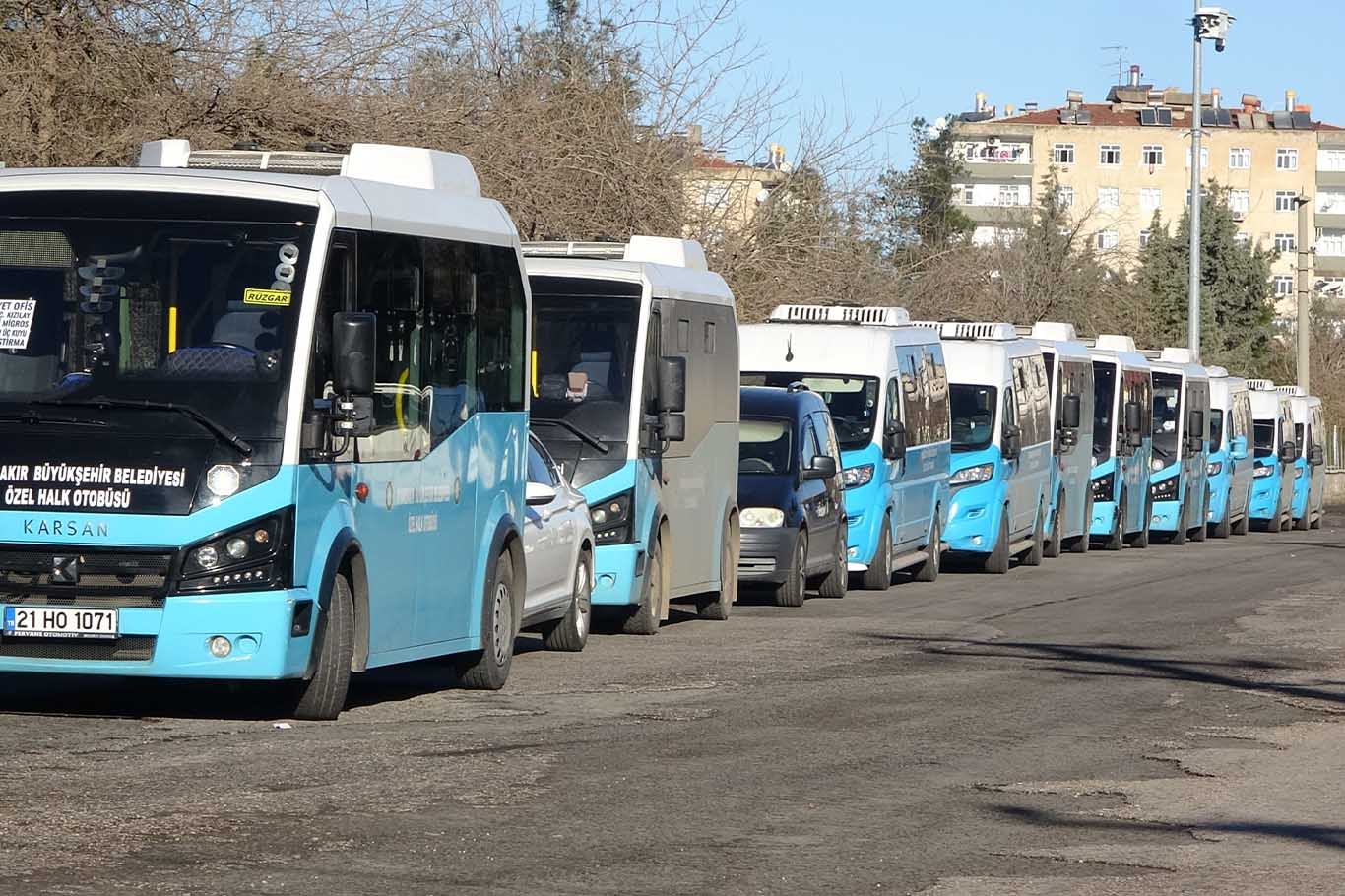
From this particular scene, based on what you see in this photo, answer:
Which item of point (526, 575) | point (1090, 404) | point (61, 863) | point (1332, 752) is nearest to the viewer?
point (61, 863)

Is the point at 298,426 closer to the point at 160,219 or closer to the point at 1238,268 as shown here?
the point at 160,219

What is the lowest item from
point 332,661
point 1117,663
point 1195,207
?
point 1117,663

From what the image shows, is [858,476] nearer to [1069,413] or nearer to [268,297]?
[1069,413]

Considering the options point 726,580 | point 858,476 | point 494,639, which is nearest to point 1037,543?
point 858,476

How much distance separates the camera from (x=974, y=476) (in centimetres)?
2855

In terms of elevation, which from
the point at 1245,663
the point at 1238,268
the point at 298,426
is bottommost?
the point at 1245,663

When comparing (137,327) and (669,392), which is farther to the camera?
(669,392)

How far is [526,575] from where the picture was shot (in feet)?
47.0

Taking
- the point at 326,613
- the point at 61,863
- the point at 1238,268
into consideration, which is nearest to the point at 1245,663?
the point at 326,613

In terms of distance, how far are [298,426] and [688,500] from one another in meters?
7.83

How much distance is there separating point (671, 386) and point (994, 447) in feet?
40.0

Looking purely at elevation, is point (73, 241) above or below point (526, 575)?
above

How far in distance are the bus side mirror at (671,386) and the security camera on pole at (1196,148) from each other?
1440 inches

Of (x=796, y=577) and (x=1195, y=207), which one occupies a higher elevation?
(x=1195, y=207)
